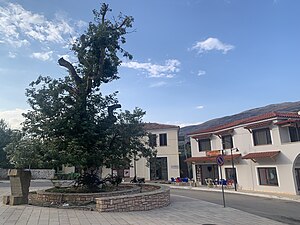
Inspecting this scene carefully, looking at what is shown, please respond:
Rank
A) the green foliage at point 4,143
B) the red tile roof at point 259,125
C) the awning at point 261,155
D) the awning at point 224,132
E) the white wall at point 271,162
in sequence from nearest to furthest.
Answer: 1. the white wall at point 271,162
2. the awning at point 261,155
3. the red tile roof at point 259,125
4. the awning at point 224,132
5. the green foliage at point 4,143

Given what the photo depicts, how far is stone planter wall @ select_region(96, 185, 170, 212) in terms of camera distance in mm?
9758

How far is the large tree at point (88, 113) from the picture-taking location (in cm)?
1230

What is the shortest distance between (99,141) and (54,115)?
259 centimetres

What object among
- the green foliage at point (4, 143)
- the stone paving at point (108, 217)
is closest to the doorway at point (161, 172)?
the green foliage at point (4, 143)

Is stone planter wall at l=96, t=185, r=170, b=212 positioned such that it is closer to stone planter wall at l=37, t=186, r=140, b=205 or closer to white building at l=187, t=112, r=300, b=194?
stone planter wall at l=37, t=186, r=140, b=205

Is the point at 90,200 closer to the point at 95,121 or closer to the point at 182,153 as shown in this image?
the point at 95,121

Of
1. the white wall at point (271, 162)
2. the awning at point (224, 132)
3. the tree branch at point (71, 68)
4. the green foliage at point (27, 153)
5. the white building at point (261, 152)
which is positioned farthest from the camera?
the awning at point (224, 132)

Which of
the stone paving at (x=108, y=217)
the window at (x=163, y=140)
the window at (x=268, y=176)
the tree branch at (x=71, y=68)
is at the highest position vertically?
the tree branch at (x=71, y=68)

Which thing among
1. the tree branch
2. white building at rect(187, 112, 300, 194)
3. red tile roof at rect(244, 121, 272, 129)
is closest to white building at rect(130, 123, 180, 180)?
white building at rect(187, 112, 300, 194)

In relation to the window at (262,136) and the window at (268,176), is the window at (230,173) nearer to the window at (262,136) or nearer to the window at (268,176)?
the window at (268,176)

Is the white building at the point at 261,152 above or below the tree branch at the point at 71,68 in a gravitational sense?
below

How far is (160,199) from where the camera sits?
38.8 ft

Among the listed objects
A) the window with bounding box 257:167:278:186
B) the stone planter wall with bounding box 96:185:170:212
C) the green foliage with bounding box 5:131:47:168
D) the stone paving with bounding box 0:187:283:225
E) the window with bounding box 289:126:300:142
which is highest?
the window with bounding box 289:126:300:142

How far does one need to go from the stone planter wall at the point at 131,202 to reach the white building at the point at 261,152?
1341cm
